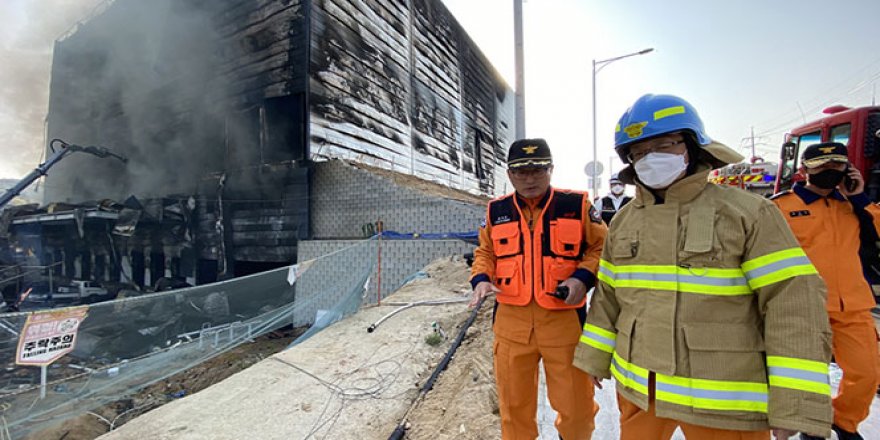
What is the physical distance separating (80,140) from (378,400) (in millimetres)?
23108

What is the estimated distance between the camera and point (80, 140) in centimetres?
1734

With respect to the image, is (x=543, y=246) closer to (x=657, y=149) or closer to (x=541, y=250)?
(x=541, y=250)

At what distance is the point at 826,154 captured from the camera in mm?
2279

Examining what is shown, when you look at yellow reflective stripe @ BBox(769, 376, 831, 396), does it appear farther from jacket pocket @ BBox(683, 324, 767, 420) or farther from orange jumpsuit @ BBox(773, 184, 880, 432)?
orange jumpsuit @ BBox(773, 184, 880, 432)

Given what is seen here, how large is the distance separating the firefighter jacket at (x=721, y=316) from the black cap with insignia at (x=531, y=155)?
2.19 feet

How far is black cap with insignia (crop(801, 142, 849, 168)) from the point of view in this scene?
7.36 feet

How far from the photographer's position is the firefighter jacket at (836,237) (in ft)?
6.80

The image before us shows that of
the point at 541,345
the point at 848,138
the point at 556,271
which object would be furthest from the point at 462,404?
the point at 848,138

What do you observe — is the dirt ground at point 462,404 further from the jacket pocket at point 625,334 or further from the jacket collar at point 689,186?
the jacket collar at point 689,186

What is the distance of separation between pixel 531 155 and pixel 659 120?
714 mm

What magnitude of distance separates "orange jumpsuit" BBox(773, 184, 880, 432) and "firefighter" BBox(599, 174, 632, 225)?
363cm

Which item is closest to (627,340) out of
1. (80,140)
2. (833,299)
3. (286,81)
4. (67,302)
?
(833,299)

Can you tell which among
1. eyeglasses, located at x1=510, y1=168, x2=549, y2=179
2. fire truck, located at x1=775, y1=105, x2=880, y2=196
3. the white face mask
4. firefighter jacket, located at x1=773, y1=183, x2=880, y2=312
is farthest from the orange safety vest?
fire truck, located at x1=775, y1=105, x2=880, y2=196

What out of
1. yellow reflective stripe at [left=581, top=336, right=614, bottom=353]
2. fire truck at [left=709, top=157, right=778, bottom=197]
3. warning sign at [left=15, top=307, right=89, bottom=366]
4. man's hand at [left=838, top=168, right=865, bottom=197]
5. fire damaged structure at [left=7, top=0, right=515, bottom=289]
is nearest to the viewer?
yellow reflective stripe at [left=581, top=336, right=614, bottom=353]
